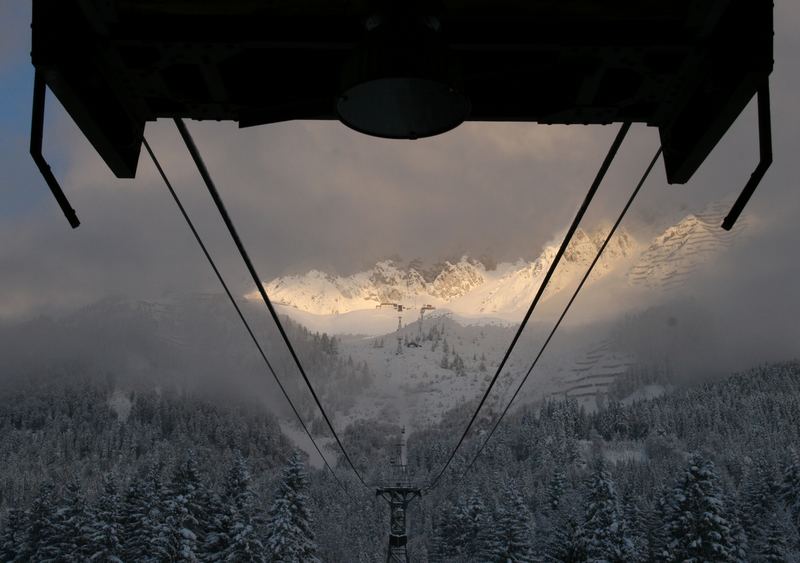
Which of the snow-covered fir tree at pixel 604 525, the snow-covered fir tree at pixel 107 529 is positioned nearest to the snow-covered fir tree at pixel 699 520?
the snow-covered fir tree at pixel 604 525

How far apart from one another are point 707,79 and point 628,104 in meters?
0.55

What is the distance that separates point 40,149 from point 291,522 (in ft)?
147

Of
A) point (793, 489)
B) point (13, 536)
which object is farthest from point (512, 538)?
point (13, 536)

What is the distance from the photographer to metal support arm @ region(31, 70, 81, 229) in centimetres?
355

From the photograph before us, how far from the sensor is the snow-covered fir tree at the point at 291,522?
44.2 metres

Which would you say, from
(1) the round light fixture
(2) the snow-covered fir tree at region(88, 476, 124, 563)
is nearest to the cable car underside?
(1) the round light fixture

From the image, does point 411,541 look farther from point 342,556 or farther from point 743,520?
point 743,520

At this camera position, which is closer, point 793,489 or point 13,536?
point 13,536

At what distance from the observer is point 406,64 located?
3117mm

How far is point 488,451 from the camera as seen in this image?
608ft

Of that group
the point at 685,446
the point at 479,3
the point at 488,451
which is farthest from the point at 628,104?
the point at 685,446

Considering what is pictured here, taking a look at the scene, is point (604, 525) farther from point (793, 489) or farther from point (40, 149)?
point (40, 149)

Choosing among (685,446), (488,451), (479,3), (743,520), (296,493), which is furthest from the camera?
(685,446)

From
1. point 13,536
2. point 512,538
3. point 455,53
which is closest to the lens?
point 455,53
